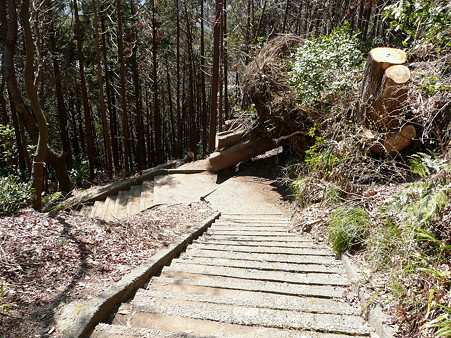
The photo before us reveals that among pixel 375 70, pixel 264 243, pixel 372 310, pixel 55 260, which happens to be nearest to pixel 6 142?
pixel 55 260

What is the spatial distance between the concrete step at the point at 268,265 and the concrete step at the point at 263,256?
10 centimetres

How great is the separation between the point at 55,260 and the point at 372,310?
11.3ft

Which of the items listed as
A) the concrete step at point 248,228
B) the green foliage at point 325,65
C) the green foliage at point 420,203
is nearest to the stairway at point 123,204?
the concrete step at point 248,228

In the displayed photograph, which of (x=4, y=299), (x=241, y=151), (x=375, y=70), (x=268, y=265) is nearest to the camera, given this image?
(x=4, y=299)

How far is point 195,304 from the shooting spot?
3.23 meters

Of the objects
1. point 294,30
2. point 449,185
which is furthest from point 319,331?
point 294,30

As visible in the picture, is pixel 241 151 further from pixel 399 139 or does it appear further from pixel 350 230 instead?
pixel 350 230

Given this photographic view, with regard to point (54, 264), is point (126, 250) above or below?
below

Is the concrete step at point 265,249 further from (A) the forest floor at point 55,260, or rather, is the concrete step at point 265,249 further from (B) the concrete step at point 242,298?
(B) the concrete step at point 242,298

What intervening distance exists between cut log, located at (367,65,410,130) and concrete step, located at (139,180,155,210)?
728 centimetres

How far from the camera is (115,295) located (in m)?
3.19

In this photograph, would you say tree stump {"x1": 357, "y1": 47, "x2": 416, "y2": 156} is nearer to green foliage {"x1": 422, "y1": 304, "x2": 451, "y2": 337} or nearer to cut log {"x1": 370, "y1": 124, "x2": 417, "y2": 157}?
cut log {"x1": 370, "y1": 124, "x2": 417, "y2": 157}

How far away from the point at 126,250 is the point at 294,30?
726 inches

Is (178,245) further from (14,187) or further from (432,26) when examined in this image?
(432,26)
